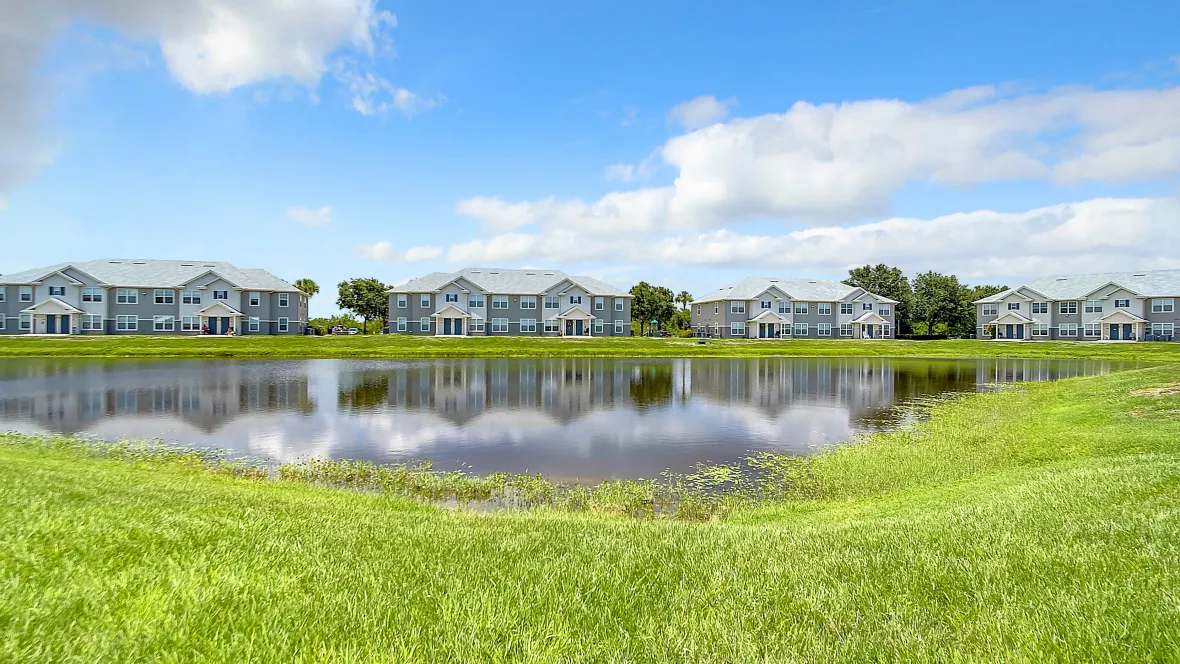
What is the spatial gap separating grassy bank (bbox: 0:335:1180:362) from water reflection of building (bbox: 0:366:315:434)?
16.0 meters

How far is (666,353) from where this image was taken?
59.2m

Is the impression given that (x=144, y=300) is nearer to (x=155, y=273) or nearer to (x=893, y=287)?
(x=155, y=273)

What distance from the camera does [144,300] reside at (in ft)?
242

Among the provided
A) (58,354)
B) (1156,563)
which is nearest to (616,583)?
(1156,563)

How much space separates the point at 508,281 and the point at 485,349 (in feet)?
94.7

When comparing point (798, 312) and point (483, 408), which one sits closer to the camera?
point (483, 408)

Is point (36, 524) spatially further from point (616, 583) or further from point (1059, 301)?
point (1059, 301)

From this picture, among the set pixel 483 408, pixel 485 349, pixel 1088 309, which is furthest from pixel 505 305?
pixel 1088 309

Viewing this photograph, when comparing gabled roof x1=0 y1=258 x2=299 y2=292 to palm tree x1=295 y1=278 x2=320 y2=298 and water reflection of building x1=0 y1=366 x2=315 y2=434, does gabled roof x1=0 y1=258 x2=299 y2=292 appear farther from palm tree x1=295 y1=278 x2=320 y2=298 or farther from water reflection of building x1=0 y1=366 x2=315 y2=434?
water reflection of building x1=0 y1=366 x2=315 y2=434

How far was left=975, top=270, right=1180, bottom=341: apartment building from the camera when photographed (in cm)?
7750

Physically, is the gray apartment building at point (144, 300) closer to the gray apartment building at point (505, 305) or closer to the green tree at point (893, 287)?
the gray apartment building at point (505, 305)

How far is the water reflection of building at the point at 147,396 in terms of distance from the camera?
21672mm

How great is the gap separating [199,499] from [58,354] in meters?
55.6

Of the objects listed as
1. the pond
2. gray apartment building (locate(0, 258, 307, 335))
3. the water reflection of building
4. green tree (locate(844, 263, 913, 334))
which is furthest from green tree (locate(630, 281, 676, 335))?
the water reflection of building
